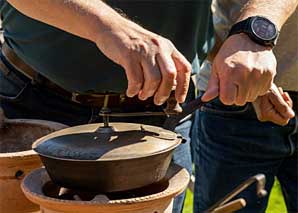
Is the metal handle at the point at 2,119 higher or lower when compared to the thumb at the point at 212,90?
lower

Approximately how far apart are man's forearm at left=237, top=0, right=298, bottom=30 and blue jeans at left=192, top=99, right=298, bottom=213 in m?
0.67

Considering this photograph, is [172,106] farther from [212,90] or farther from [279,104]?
[279,104]

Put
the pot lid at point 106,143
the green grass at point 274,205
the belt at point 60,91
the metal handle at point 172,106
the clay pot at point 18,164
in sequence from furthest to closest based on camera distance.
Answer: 1. the green grass at point 274,205
2. the belt at point 60,91
3. the clay pot at point 18,164
4. the metal handle at point 172,106
5. the pot lid at point 106,143

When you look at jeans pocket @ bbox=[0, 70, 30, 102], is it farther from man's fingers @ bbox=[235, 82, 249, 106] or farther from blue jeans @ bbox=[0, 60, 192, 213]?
man's fingers @ bbox=[235, 82, 249, 106]

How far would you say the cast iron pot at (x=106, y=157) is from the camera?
146 cm

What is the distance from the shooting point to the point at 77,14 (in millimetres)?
1582

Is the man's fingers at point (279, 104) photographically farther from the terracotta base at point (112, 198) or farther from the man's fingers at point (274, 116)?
the terracotta base at point (112, 198)

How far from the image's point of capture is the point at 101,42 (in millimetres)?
1542

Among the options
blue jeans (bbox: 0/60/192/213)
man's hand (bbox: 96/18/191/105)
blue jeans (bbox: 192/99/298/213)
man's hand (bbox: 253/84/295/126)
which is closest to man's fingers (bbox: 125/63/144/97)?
man's hand (bbox: 96/18/191/105)

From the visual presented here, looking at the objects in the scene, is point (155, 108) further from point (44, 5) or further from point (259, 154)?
point (259, 154)

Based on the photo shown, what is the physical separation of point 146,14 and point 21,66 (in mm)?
397

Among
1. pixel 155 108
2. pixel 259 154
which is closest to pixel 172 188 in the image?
pixel 155 108

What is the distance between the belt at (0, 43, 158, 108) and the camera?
1.96 meters

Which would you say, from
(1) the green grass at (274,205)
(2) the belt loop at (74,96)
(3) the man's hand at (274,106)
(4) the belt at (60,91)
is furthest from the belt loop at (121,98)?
(1) the green grass at (274,205)
